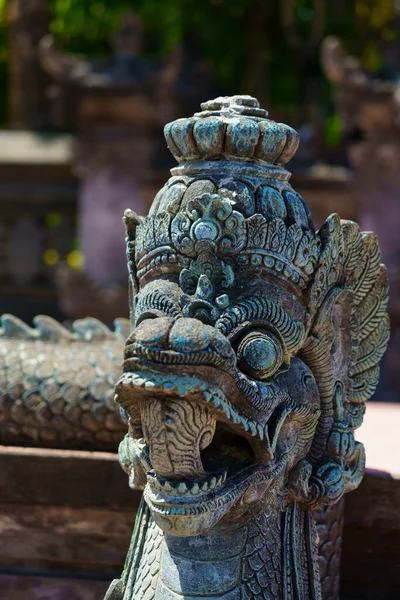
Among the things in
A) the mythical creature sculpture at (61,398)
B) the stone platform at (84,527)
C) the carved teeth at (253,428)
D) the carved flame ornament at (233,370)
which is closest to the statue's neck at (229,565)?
the carved flame ornament at (233,370)

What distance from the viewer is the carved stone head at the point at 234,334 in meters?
1.80

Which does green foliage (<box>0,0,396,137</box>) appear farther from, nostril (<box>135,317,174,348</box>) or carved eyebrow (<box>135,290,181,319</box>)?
nostril (<box>135,317,174,348</box>)

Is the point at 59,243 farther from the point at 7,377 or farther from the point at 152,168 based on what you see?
the point at 7,377

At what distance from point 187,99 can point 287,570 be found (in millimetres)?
6855

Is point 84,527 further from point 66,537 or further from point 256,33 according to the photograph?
point 256,33

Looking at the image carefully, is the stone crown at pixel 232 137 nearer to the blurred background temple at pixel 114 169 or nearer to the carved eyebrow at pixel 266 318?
the carved eyebrow at pixel 266 318

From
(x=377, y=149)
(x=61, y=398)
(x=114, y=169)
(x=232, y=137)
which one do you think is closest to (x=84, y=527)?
(x=61, y=398)

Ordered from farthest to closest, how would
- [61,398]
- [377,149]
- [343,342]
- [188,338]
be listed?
[377,149] → [61,398] → [343,342] → [188,338]

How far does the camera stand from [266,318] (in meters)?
1.91

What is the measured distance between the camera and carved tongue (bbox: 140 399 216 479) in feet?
5.90

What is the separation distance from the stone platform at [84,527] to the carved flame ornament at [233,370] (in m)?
0.50

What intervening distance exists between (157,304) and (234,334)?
0.18 metres

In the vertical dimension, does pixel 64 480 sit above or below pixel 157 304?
below

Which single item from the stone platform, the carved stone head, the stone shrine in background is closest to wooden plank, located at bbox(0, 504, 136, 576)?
the stone platform
